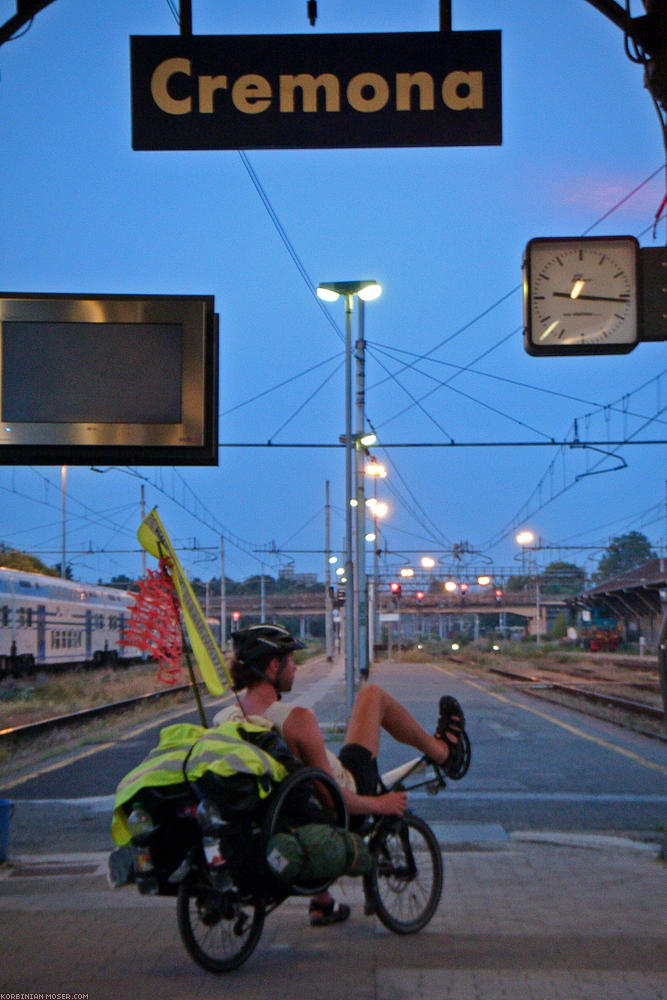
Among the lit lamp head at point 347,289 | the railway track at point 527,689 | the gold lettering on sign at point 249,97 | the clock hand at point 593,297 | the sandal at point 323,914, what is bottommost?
the railway track at point 527,689

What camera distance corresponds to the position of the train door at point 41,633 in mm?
32875

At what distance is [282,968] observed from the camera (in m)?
4.84

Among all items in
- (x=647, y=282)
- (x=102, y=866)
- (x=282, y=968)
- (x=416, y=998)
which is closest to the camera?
(x=416, y=998)

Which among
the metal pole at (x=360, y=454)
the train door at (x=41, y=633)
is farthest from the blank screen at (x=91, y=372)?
the train door at (x=41, y=633)

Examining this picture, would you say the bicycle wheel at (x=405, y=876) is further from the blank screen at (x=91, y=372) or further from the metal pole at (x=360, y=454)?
the metal pole at (x=360, y=454)

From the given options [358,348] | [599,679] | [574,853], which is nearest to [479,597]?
[599,679]

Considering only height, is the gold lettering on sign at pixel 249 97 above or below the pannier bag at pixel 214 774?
above

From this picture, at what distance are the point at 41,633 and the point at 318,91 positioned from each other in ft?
98.5

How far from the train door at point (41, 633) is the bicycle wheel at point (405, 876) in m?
28.6

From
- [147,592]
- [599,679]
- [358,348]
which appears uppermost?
[358,348]

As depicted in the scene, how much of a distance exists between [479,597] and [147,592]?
10052cm

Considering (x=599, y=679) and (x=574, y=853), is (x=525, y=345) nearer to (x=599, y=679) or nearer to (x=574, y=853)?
(x=574, y=853)

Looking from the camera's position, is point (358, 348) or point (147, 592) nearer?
point (147, 592)

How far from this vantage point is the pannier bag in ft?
14.2
